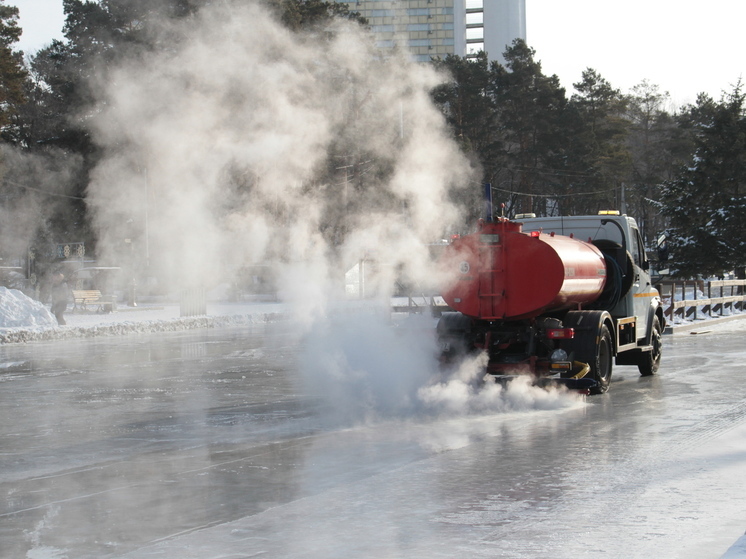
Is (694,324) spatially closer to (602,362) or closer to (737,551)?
(602,362)

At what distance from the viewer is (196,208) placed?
22188 millimetres

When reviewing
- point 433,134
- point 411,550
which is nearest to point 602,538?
point 411,550

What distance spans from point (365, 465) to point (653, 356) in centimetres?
940

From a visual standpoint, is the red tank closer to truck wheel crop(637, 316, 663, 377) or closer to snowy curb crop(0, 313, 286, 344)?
truck wheel crop(637, 316, 663, 377)

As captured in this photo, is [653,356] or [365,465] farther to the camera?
[653,356]

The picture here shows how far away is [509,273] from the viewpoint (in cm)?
1254

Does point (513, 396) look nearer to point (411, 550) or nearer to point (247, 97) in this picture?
point (411, 550)

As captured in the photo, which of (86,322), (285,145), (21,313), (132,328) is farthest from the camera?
(86,322)

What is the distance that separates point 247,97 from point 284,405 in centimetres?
721

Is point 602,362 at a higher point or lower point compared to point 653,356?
higher

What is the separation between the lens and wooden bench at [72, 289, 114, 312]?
127 ft

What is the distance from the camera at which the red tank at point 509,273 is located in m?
12.4

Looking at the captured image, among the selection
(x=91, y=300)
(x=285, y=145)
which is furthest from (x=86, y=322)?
(x=285, y=145)

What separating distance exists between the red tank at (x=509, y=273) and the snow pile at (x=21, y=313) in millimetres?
18466
